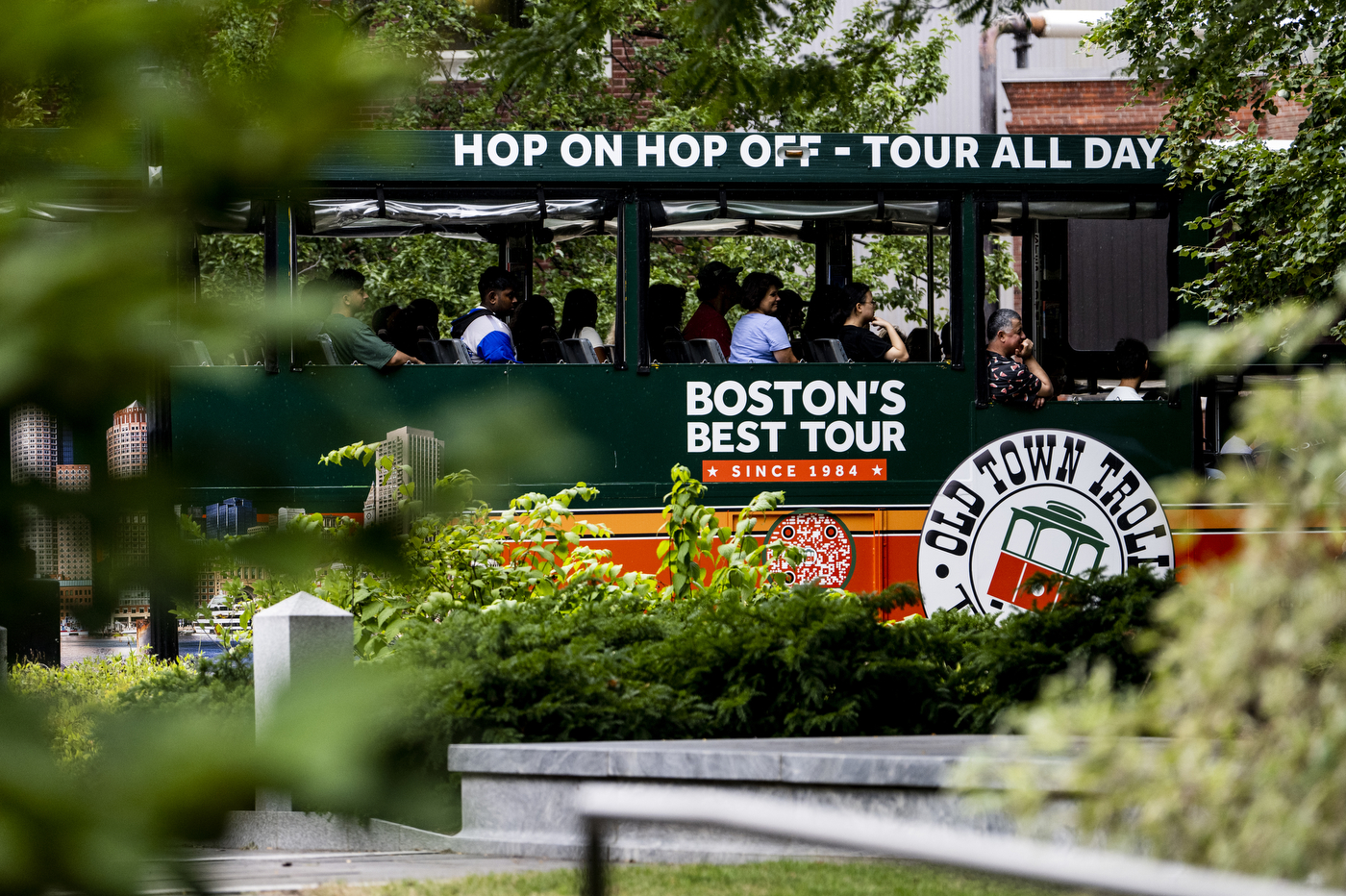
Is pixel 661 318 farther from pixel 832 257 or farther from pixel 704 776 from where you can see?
pixel 704 776

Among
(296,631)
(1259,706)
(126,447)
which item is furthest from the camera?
(296,631)

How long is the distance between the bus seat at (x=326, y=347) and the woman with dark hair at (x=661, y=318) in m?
8.35

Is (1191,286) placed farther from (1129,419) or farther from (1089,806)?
(1089,806)

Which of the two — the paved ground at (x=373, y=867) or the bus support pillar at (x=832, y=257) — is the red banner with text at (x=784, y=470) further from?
the paved ground at (x=373, y=867)

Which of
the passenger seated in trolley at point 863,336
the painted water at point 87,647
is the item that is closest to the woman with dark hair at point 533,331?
the passenger seated in trolley at point 863,336

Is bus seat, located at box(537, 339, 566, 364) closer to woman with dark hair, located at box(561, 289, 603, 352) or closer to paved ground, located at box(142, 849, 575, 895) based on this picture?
woman with dark hair, located at box(561, 289, 603, 352)

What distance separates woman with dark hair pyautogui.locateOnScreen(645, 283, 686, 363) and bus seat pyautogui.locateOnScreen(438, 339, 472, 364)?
3.53 feet

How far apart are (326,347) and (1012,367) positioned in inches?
344

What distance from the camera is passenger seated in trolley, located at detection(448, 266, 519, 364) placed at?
359 inches

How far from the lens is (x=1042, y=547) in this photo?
363 inches

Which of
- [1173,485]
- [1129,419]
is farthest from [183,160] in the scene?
[1129,419]

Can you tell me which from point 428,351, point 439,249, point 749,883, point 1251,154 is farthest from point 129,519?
point 439,249

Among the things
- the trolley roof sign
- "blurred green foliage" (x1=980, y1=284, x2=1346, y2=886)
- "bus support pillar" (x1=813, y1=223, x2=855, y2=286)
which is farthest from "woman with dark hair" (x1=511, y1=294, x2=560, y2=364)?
"blurred green foliage" (x1=980, y1=284, x2=1346, y2=886)

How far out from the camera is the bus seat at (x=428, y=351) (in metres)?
9.23
